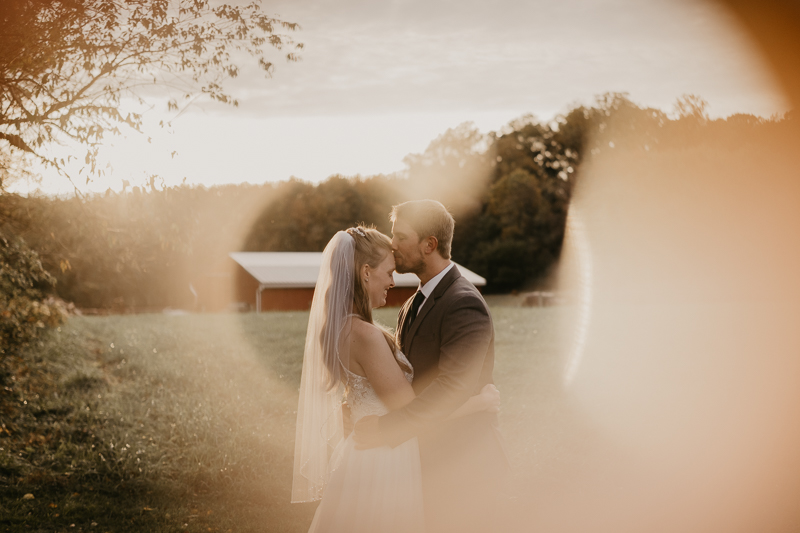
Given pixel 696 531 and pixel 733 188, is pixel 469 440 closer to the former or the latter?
pixel 696 531

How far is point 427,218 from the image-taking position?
3.93 meters

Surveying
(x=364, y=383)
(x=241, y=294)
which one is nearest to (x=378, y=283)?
(x=364, y=383)

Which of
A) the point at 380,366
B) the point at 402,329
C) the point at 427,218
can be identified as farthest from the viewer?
the point at 402,329

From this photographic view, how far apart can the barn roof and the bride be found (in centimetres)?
3039

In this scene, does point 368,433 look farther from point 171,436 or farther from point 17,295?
point 17,295

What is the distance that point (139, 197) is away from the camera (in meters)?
6.57

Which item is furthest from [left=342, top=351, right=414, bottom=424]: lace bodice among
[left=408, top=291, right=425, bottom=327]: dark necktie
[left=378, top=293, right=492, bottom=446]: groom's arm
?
[left=408, top=291, right=425, bottom=327]: dark necktie

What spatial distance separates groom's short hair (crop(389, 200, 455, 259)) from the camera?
3932mm

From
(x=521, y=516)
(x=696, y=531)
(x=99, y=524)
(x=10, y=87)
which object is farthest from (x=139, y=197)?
(x=696, y=531)

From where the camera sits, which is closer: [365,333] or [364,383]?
[365,333]

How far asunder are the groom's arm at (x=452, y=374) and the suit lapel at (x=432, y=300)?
0.52 feet

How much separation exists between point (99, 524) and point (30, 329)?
229 inches

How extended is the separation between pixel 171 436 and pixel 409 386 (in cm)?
679

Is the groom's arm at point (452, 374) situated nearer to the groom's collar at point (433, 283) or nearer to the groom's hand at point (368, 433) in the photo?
the groom's hand at point (368, 433)
